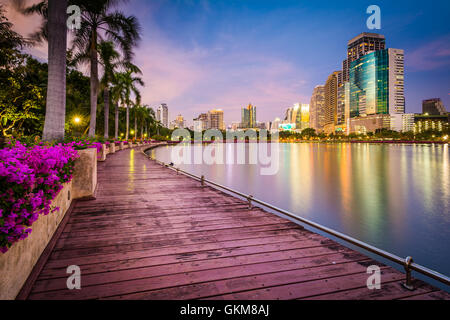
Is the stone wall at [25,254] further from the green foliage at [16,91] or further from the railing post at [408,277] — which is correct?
the green foliage at [16,91]

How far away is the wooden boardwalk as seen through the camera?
107 inches

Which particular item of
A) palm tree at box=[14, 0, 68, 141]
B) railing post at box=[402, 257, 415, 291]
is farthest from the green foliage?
railing post at box=[402, 257, 415, 291]

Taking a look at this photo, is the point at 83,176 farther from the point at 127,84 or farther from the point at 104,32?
the point at 127,84

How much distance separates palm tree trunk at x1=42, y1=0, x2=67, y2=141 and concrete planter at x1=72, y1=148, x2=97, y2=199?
158 centimetres

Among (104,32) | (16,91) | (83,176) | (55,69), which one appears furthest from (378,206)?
(16,91)

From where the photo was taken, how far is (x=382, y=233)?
33.1 ft

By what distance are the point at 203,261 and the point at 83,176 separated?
489 centimetres

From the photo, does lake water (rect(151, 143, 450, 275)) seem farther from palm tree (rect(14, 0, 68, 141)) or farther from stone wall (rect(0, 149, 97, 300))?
palm tree (rect(14, 0, 68, 141))

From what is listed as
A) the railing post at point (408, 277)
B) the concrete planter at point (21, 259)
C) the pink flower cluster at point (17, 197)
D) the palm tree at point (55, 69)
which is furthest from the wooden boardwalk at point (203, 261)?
the palm tree at point (55, 69)

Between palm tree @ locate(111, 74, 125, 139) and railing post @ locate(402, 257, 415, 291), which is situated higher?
palm tree @ locate(111, 74, 125, 139)

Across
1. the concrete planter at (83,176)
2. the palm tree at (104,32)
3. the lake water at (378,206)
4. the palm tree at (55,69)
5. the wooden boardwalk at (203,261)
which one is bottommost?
the lake water at (378,206)

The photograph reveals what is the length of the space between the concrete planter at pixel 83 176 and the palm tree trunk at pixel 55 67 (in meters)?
1.58

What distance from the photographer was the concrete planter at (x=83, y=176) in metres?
6.44

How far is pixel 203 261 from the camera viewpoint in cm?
343
